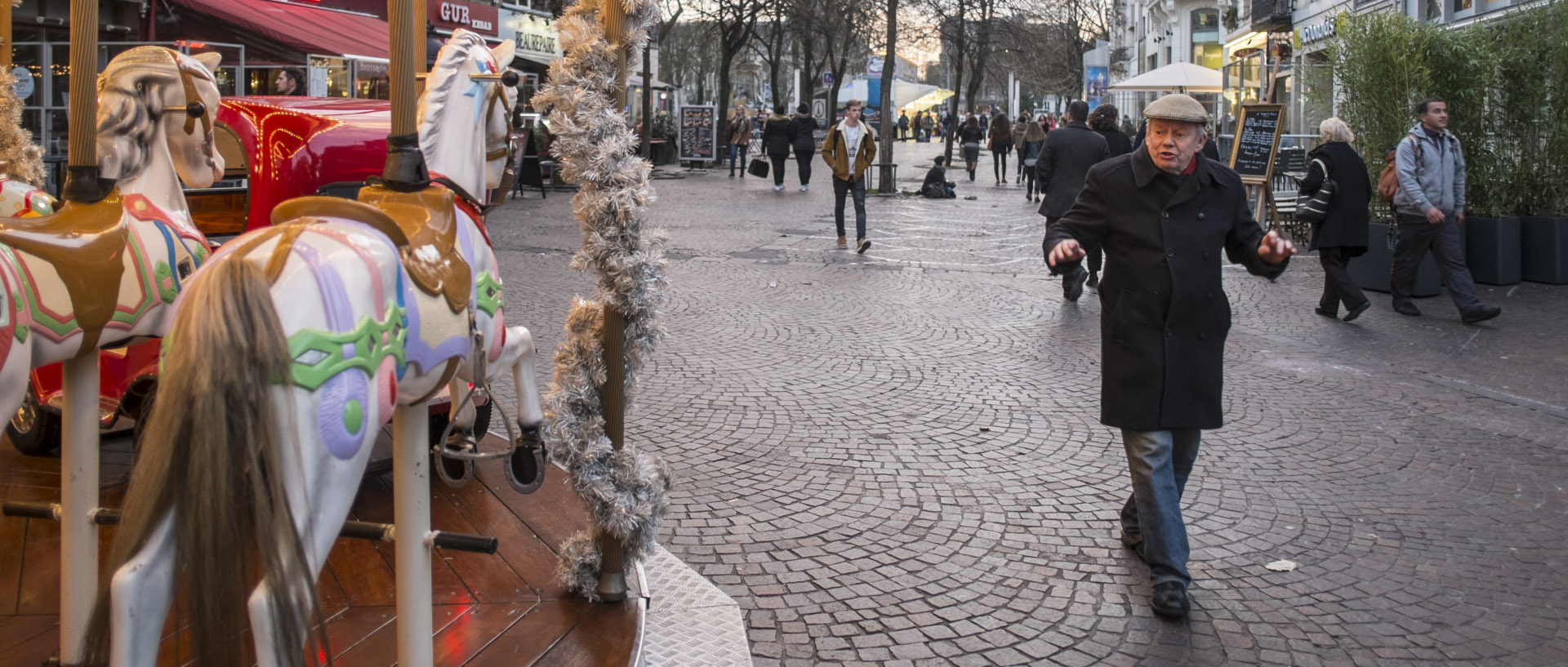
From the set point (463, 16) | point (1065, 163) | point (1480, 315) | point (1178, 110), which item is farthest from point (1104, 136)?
point (463, 16)

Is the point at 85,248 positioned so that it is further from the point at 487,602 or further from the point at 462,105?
the point at 487,602

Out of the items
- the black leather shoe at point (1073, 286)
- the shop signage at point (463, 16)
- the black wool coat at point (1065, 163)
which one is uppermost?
the shop signage at point (463, 16)

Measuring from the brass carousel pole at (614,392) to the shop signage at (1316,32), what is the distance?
24.6 meters

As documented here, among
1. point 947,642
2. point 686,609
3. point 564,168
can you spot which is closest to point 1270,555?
point 947,642

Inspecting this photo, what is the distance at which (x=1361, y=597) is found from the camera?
428 centimetres

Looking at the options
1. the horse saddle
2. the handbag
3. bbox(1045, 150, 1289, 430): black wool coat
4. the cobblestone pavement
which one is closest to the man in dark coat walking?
the cobblestone pavement

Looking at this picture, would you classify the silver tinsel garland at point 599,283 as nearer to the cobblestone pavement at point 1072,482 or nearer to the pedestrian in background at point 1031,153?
the cobblestone pavement at point 1072,482

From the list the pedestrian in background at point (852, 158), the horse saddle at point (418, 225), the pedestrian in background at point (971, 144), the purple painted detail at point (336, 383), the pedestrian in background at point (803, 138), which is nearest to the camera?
the purple painted detail at point (336, 383)

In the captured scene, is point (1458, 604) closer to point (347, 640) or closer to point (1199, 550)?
point (1199, 550)

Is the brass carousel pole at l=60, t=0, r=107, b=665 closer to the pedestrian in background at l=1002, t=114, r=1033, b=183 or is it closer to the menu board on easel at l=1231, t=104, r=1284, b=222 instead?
the menu board on easel at l=1231, t=104, r=1284, b=222

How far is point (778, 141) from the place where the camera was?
2416cm

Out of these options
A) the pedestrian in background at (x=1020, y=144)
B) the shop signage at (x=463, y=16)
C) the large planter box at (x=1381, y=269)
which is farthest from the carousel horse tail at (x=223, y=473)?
the pedestrian in background at (x=1020, y=144)

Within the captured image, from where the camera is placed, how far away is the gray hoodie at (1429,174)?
978 cm

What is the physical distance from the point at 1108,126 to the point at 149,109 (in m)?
9.85
